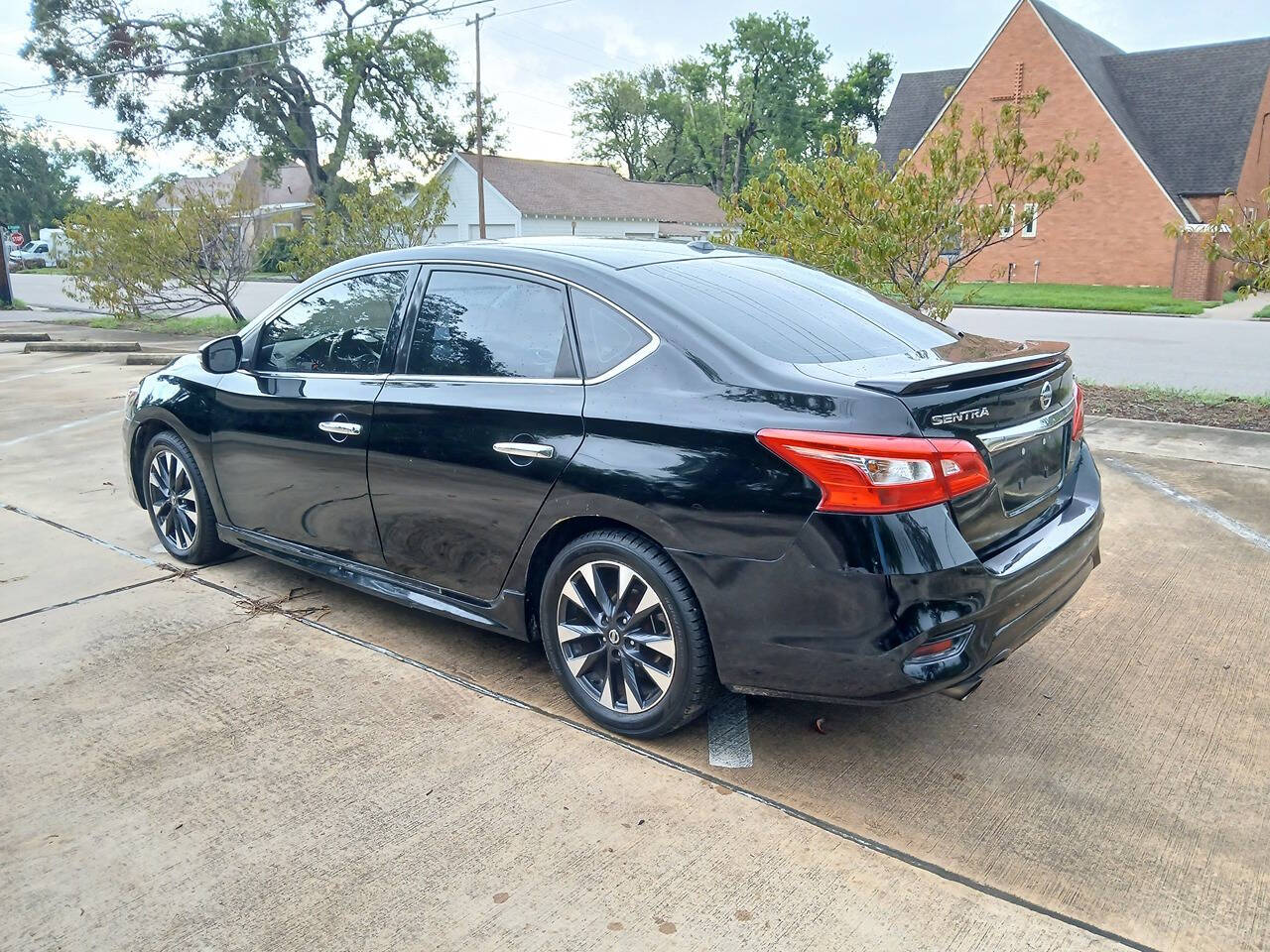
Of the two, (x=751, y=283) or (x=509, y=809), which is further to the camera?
(x=751, y=283)

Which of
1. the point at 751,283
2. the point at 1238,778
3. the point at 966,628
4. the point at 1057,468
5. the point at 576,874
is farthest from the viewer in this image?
the point at 751,283

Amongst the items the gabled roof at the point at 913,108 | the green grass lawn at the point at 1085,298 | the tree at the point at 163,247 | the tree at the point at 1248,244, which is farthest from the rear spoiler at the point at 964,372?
the gabled roof at the point at 913,108

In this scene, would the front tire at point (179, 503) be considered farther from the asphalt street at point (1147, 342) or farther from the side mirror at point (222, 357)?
the asphalt street at point (1147, 342)

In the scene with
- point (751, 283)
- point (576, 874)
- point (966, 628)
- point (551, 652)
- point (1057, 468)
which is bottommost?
point (576, 874)

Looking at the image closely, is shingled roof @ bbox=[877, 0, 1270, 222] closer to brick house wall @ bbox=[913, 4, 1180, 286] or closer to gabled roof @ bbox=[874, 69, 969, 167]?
brick house wall @ bbox=[913, 4, 1180, 286]

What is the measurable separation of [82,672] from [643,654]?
2.34m

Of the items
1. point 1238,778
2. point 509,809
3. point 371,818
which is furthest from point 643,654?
point 1238,778

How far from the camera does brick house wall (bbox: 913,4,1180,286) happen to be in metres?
32.1

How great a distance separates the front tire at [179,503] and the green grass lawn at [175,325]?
14.1 m

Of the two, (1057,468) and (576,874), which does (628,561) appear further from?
(1057,468)

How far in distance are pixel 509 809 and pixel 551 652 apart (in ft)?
2.29

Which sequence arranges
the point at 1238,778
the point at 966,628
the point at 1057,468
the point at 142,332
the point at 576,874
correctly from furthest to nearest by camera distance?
the point at 142,332 < the point at 1057,468 < the point at 1238,778 < the point at 966,628 < the point at 576,874

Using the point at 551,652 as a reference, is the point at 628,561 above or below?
above

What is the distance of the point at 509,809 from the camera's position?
3062 mm
